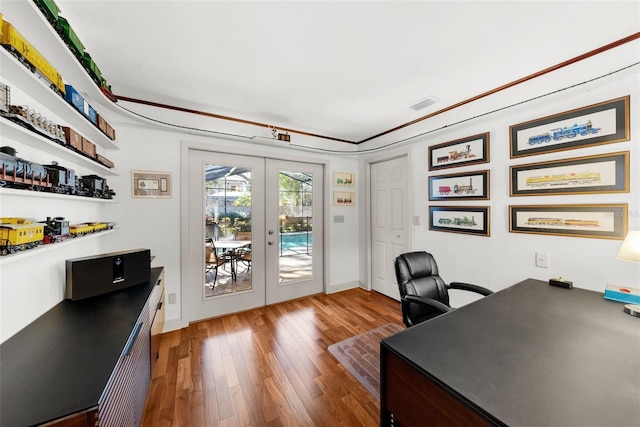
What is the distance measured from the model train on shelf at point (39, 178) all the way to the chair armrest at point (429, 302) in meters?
2.26

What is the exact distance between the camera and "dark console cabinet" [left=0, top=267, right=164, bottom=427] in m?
0.71

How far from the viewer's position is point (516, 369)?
86 centimetres

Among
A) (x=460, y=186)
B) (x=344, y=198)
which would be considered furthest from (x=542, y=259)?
(x=344, y=198)

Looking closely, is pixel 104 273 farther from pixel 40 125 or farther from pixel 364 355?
pixel 364 355

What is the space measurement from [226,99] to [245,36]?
38.3 inches

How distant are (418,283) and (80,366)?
2.03 metres

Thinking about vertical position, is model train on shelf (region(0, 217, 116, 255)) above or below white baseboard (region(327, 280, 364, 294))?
above

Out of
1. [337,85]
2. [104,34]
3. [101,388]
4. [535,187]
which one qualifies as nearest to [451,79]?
[337,85]

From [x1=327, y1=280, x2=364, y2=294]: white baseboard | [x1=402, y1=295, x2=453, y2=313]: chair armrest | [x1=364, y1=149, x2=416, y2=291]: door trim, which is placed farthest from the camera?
[x1=327, y1=280, x2=364, y2=294]: white baseboard

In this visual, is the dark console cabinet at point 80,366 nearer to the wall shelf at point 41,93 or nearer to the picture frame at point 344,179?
the wall shelf at point 41,93

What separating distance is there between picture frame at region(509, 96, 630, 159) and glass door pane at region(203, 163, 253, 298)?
301cm

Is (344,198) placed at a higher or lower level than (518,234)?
higher

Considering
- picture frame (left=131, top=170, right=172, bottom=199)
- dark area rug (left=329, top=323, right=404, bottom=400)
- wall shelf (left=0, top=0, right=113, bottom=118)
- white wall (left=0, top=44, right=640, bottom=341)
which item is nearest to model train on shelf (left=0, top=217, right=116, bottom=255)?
white wall (left=0, top=44, right=640, bottom=341)

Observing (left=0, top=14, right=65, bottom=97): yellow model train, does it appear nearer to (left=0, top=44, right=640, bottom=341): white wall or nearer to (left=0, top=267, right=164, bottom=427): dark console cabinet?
(left=0, top=44, right=640, bottom=341): white wall
